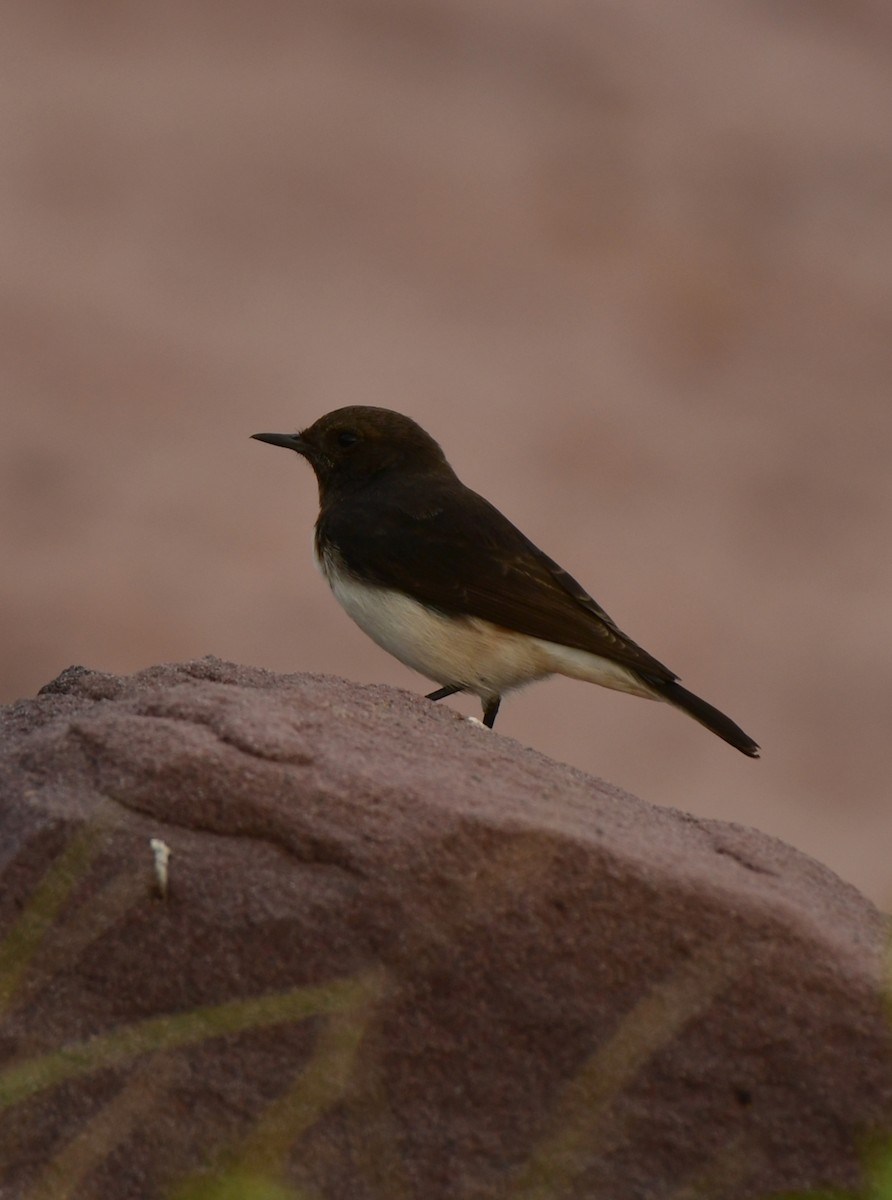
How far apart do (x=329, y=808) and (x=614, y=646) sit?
2834mm

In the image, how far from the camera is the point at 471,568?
6.06 m

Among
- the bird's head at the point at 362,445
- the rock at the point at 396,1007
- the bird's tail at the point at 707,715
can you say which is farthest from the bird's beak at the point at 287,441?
the rock at the point at 396,1007

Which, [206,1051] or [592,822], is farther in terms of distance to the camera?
[592,822]

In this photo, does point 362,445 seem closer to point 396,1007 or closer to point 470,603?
point 470,603

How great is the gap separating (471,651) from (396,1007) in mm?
3085

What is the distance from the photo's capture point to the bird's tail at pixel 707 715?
19.0ft

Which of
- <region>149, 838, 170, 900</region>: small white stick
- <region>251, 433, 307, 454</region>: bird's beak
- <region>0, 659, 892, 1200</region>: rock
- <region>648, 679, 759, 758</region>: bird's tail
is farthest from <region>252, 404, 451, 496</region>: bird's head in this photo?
<region>149, 838, 170, 900</region>: small white stick

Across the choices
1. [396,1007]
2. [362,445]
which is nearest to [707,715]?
[362,445]

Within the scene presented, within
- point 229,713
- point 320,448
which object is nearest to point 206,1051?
point 229,713

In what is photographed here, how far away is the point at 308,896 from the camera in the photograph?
308 centimetres

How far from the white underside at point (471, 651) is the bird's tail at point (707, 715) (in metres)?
0.08

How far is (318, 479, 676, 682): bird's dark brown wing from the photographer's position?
5.97 meters

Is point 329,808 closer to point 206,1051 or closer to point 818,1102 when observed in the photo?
point 206,1051

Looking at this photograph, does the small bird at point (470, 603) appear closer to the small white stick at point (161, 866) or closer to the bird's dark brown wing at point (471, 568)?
the bird's dark brown wing at point (471, 568)
